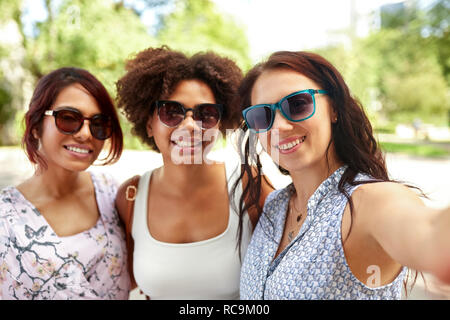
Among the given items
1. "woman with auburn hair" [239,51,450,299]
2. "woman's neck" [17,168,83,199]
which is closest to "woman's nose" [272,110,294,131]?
"woman with auburn hair" [239,51,450,299]

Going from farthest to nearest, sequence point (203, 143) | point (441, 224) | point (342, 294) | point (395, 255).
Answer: point (203, 143), point (342, 294), point (395, 255), point (441, 224)

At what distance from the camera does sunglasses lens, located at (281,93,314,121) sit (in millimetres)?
1510

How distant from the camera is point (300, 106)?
4.97 ft

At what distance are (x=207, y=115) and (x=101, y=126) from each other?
0.66m

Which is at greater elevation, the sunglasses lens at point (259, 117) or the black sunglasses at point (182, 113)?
the black sunglasses at point (182, 113)

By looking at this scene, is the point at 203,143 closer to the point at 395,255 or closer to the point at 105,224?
the point at 105,224

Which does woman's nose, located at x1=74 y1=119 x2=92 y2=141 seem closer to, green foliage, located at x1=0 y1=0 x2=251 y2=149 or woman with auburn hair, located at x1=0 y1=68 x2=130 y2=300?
woman with auburn hair, located at x1=0 y1=68 x2=130 y2=300

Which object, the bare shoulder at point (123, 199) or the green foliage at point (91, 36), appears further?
the green foliage at point (91, 36)

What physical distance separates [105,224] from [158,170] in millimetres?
500

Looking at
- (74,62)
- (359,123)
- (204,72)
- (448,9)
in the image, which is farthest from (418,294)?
(448,9)

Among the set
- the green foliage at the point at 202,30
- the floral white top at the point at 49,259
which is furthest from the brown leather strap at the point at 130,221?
the green foliage at the point at 202,30

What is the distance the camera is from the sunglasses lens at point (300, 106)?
1.51 metres

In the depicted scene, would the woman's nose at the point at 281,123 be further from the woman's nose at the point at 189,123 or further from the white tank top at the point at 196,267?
the white tank top at the point at 196,267

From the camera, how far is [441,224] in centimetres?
101
